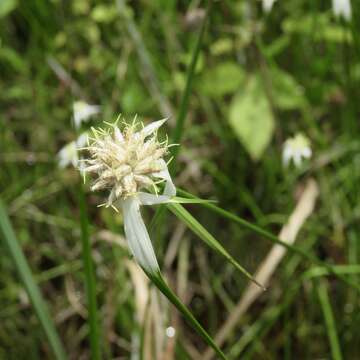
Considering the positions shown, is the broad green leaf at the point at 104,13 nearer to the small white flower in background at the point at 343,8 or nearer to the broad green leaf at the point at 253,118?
the broad green leaf at the point at 253,118

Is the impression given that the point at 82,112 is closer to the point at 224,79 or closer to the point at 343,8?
the point at 224,79

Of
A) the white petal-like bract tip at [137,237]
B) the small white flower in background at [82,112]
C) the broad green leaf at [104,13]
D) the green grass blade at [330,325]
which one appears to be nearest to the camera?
the white petal-like bract tip at [137,237]

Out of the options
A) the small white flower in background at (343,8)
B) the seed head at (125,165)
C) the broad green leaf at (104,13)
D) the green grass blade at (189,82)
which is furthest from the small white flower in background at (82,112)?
the seed head at (125,165)

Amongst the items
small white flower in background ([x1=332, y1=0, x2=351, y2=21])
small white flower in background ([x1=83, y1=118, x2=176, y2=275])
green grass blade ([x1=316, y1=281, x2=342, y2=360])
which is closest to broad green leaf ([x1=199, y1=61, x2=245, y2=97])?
small white flower in background ([x1=332, y1=0, x2=351, y2=21])

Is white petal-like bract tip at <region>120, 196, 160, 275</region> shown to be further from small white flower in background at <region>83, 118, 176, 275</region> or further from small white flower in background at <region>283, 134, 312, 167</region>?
small white flower in background at <region>283, 134, 312, 167</region>

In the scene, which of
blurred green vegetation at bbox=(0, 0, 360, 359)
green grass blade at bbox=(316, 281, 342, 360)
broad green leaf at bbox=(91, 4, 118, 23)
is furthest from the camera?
broad green leaf at bbox=(91, 4, 118, 23)

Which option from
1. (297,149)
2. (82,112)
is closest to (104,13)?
(82,112)

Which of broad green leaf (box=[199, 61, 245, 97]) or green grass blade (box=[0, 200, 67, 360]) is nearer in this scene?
green grass blade (box=[0, 200, 67, 360])
